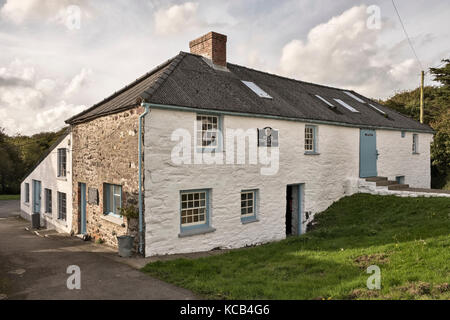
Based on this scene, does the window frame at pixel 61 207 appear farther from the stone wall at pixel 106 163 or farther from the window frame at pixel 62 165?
the stone wall at pixel 106 163

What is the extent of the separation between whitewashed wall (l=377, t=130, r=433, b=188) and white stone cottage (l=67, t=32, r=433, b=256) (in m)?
1.01

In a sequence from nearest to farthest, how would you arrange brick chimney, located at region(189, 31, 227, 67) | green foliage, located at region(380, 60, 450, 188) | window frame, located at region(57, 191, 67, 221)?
brick chimney, located at region(189, 31, 227, 67) → window frame, located at region(57, 191, 67, 221) → green foliage, located at region(380, 60, 450, 188)

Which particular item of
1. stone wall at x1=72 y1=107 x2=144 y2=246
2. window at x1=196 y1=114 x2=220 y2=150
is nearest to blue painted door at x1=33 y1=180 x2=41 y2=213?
stone wall at x1=72 y1=107 x2=144 y2=246

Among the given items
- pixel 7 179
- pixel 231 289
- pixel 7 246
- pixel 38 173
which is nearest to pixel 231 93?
pixel 231 289

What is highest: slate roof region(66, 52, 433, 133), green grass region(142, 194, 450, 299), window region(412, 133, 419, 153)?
slate roof region(66, 52, 433, 133)

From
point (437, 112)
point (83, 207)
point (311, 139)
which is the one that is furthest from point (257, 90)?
point (437, 112)

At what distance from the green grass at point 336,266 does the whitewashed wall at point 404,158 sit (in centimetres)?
A: 713

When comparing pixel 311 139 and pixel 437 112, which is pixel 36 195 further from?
pixel 437 112

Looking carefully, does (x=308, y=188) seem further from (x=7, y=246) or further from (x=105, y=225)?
(x=7, y=246)

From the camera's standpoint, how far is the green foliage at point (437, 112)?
24109 millimetres

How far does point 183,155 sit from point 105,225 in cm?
426

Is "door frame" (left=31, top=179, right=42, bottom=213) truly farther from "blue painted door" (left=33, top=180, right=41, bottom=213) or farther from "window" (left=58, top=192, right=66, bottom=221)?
"window" (left=58, top=192, right=66, bottom=221)

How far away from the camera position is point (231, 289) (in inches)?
253

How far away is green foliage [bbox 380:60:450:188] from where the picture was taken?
2411 centimetres
